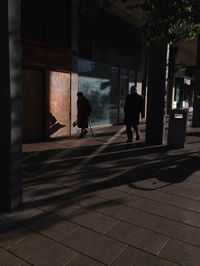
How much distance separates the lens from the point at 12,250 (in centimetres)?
343

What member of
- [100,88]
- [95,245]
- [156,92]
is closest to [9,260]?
[95,245]

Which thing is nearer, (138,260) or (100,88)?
(138,260)

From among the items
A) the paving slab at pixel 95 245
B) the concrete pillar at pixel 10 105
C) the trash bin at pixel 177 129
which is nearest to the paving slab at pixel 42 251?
the paving slab at pixel 95 245

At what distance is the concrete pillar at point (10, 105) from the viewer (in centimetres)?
397

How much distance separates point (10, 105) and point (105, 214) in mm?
1827

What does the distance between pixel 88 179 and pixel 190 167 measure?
8.14 feet

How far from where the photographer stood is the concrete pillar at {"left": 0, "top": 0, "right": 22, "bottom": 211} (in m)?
3.97

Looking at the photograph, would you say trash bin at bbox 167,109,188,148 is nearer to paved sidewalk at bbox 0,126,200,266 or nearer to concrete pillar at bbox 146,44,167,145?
concrete pillar at bbox 146,44,167,145

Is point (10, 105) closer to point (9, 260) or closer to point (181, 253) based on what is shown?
point (9, 260)

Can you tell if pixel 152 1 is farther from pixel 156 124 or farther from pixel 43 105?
pixel 43 105

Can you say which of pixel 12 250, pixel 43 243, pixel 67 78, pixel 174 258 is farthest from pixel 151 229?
pixel 67 78

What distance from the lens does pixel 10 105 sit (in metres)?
4.08

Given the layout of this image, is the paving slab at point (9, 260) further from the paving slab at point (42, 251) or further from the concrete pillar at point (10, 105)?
the concrete pillar at point (10, 105)

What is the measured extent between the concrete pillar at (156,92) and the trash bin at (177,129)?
17.5 inches
